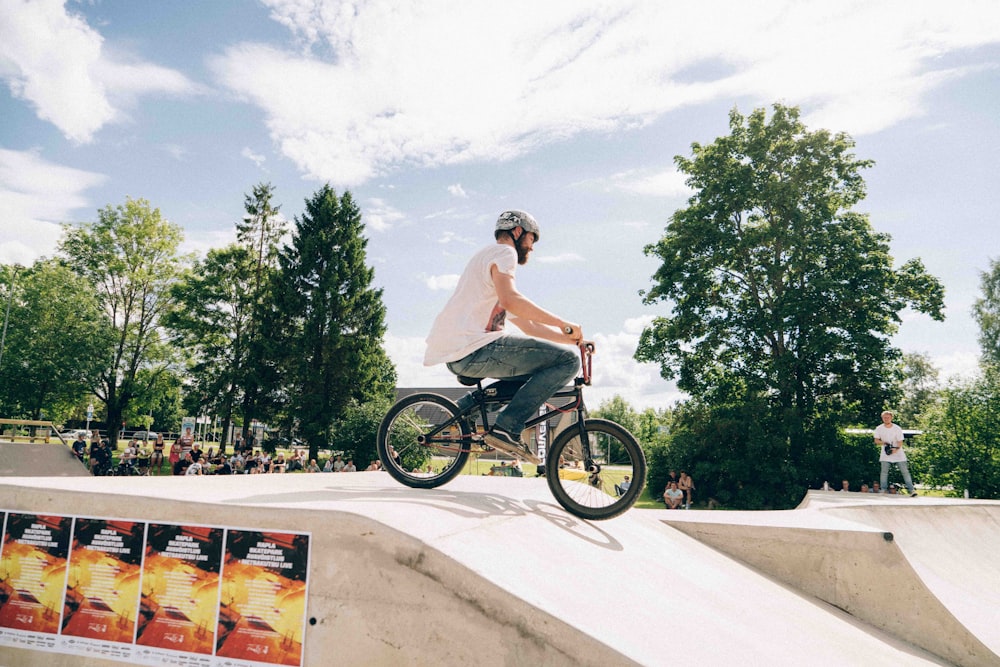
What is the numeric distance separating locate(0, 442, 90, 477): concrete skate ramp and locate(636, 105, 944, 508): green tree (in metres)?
22.5

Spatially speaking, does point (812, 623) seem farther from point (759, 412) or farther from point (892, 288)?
point (892, 288)

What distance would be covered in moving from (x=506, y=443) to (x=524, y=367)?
603mm

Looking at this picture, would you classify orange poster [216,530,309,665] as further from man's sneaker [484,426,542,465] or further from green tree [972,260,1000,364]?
green tree [972,260,1000,364]

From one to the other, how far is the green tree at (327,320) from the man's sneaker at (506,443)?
32.5 m

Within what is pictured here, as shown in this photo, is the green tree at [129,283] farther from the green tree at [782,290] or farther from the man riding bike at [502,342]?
the man riding bike at [502,342]

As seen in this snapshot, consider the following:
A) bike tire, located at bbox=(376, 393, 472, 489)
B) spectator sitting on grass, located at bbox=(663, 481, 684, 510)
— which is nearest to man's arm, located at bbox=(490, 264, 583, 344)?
bike tire, located at bbox=(376, 393, 472, 489)

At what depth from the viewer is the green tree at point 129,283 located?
35938 millimetres

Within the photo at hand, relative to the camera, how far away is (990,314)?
3800cm

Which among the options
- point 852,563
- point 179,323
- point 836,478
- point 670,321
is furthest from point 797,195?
point 179,323

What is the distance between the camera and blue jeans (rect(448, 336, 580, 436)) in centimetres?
437

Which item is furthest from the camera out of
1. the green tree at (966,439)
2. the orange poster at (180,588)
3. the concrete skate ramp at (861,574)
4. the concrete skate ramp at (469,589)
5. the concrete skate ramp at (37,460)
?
the green tree at (966,439)

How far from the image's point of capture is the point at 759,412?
24.4m

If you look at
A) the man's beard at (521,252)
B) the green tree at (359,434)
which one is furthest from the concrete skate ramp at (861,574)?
the green tree at (359,434)

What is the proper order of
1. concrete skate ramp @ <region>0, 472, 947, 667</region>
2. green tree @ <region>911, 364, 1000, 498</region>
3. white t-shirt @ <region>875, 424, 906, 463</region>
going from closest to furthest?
concrete skate ramp @ <region>0, 472, 947, 667</region> < white t-shirt @ <region>875, 424, 906, 463</region> < green tree @ <region>911, 364, 1000, 498</region>
